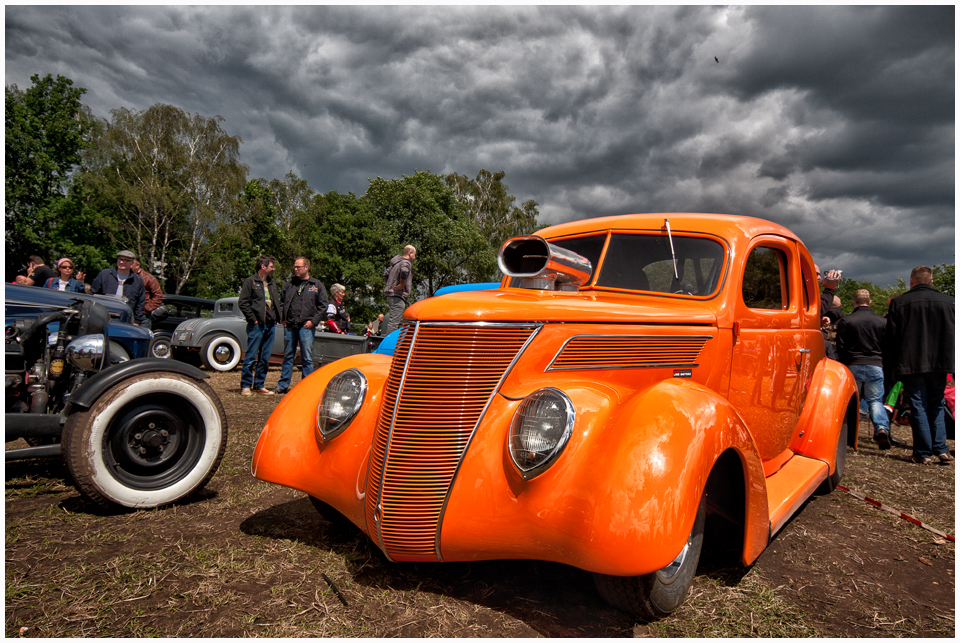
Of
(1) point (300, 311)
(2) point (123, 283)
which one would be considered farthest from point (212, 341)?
(1) point (300, 311)

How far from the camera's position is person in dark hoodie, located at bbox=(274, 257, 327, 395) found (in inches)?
277

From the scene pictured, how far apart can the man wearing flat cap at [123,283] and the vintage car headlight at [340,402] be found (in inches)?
239

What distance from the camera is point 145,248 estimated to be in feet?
88.2

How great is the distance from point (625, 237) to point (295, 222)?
36683 millimetres

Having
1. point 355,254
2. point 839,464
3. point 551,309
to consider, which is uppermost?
A: point 355,254

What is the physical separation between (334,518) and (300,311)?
15.9 feet

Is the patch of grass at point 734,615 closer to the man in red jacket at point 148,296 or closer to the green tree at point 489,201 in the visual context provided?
the man in red jacket at point 148,296

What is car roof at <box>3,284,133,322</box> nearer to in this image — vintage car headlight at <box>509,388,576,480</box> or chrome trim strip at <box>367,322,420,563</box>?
chrome trim strip at <box>367,322,420,563</box>

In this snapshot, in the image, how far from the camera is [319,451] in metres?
2.41

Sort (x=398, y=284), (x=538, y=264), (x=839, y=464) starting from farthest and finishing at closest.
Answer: (x=398, y=284)
(x=839, y=464)
(x=538, y=264)

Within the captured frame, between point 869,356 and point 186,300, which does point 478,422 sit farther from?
point 186,300

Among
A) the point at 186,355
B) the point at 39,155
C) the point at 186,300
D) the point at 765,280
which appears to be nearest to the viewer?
the point at 765,280

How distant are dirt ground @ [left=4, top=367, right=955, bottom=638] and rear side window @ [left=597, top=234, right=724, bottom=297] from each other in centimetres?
149

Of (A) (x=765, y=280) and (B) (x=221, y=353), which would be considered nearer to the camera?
(A) (x=765, y=280)
